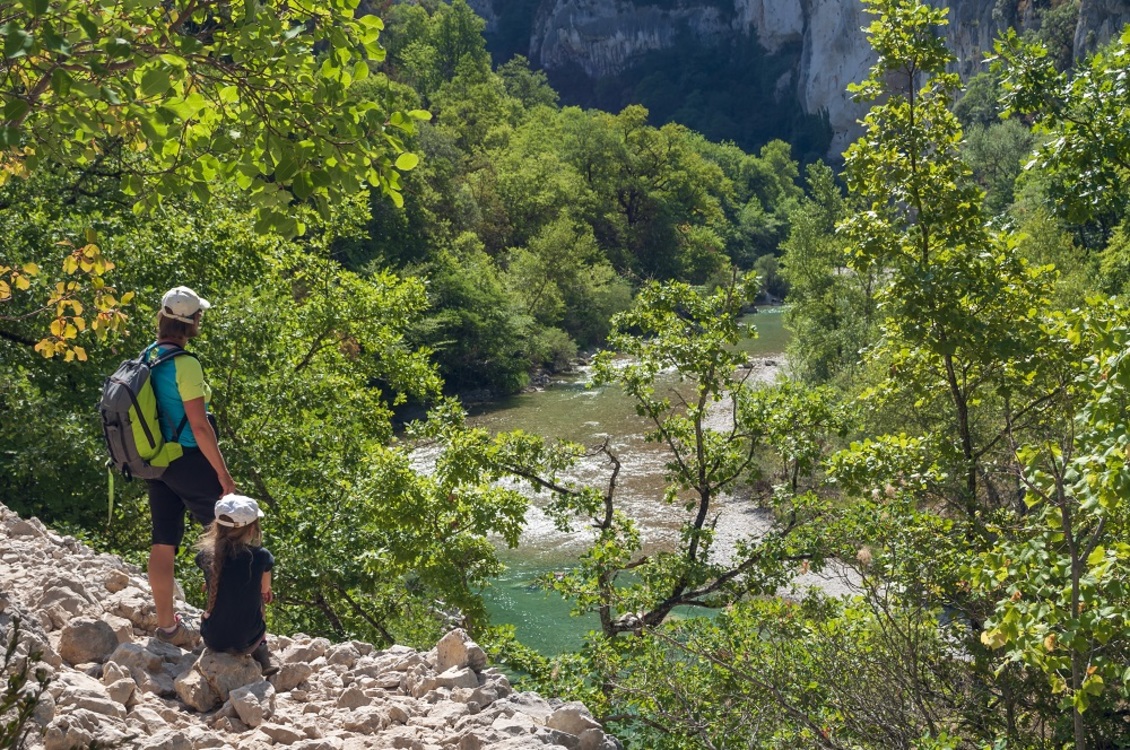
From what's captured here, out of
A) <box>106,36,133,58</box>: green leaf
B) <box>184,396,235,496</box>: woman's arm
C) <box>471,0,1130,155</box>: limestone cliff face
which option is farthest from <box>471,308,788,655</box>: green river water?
<box>471,0,1130,155</box>: limestone cliff face

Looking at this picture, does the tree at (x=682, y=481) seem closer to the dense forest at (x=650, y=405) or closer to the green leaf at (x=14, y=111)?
the dense forest at (x=650, y=405)

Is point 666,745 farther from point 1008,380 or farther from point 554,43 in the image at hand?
point 554,43

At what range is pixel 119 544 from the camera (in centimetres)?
1094

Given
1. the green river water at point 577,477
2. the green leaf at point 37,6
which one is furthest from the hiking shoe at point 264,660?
the green river water at point 577,477

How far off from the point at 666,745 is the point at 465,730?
3.82 m

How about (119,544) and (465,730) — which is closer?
(465,730)

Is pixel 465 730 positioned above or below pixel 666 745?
above

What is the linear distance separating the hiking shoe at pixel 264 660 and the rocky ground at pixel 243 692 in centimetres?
4

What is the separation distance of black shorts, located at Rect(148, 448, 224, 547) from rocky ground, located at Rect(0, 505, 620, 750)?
0.39 meters

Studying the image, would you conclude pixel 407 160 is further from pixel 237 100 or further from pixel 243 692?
pixel 243 692

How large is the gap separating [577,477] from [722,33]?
11939 cm

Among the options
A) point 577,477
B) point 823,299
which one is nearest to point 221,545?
point 577,477

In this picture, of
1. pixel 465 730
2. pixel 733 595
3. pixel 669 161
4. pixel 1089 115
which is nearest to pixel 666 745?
pixel 733 595

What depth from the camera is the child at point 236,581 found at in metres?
5.12
